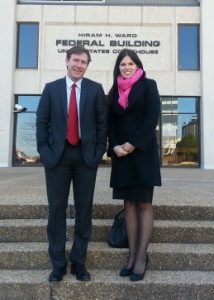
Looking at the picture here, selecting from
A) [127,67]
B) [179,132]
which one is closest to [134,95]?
[127,67]

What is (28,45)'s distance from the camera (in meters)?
17.8

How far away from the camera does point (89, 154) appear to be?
352cm

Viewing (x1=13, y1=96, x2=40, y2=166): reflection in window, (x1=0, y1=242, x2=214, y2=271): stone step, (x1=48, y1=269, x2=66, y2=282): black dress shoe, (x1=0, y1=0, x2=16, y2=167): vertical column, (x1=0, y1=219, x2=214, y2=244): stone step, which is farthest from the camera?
(x1=13, y1=96, x2=40, y2=166): reflection in window

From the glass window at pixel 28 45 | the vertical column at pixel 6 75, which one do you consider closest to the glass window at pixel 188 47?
the glass window at pixel 28 45

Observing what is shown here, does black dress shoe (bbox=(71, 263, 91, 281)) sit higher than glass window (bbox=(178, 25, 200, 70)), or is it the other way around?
glass window (bbox=(178, 25, 200, 70))

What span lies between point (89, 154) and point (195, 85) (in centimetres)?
1491

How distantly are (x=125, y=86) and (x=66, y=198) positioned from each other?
117cm

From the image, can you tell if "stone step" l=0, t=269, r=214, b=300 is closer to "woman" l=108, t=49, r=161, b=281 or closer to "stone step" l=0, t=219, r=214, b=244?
"woman" l=108, t=49, r=161, b=281

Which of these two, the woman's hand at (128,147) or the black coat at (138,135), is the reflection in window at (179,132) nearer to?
the black coat at (138,135)

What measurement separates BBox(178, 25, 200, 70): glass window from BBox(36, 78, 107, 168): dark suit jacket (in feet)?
48.2

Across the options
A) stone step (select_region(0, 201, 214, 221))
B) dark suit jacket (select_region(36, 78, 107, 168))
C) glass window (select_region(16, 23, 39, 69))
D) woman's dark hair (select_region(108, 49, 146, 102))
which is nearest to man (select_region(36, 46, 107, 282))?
dark suit jacket (select_region(36, 78, 107, 168))

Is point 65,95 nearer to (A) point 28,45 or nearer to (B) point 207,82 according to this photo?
(B) point 207,82

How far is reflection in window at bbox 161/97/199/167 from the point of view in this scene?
57.7 feet

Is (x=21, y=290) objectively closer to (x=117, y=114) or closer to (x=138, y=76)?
(x=117, y=114)
